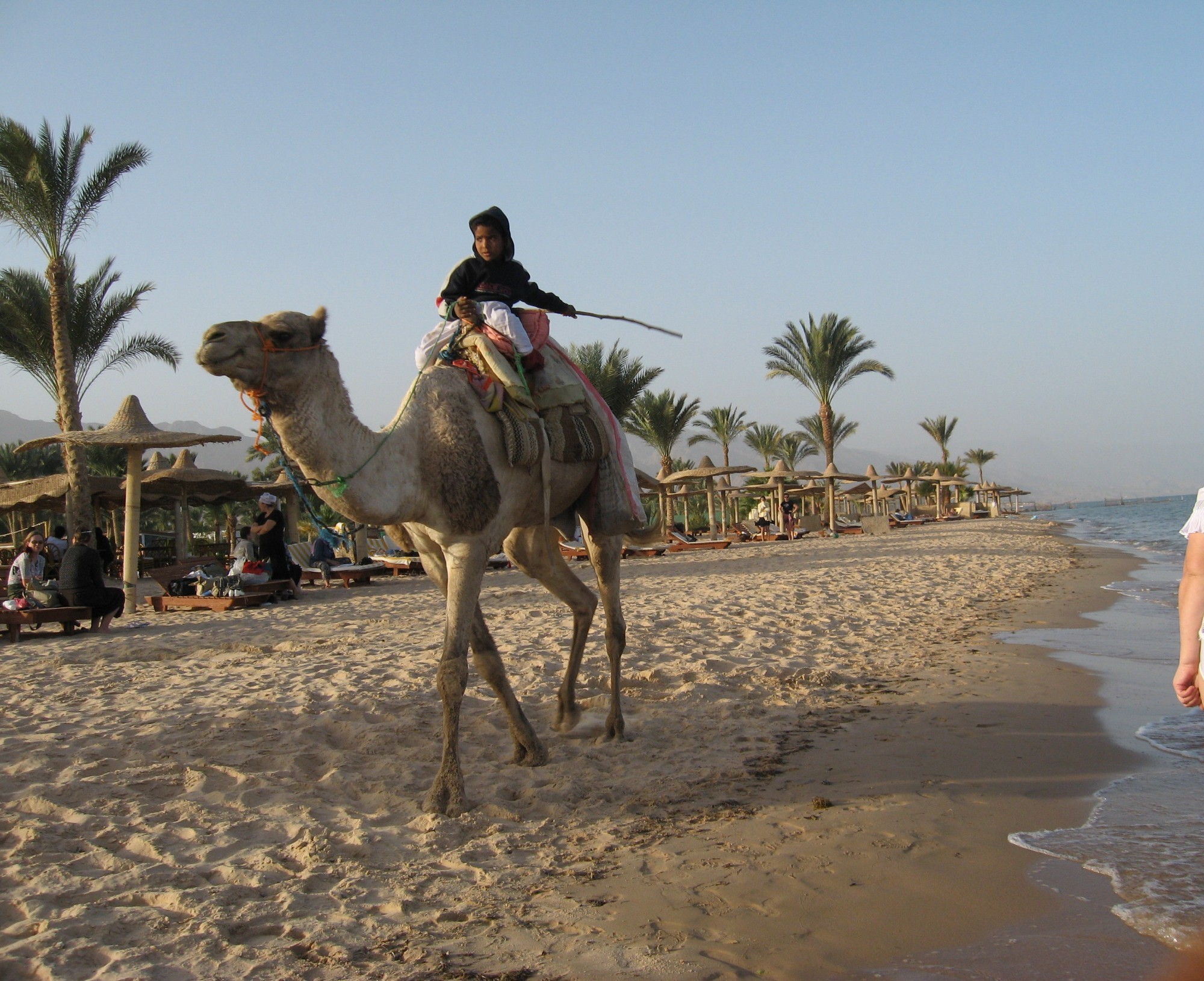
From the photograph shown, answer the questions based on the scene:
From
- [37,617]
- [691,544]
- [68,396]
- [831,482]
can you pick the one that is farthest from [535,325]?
[831,482]

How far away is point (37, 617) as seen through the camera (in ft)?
35.1

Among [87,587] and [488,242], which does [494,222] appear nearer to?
[488,242]

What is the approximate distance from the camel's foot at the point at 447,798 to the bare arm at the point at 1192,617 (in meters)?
2.81

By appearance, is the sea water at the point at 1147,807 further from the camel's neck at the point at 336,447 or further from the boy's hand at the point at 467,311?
the boy's hand at the point at 467,311

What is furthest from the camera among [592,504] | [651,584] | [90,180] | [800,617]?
[90,180]

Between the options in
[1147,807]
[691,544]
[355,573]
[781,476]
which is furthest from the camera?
[781,476]

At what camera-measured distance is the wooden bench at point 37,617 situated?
35.0 feet

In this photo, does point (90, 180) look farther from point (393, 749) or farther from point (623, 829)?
point (623, 829)

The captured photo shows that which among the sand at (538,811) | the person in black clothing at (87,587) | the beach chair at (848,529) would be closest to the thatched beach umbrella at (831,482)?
the beach chair at (848,529)

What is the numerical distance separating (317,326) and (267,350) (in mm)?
280

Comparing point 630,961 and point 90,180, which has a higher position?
point 90,180

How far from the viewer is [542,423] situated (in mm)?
4816

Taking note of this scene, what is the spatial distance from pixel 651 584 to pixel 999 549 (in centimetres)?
1407

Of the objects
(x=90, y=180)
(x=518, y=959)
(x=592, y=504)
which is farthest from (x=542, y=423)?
(x=90, y=180)
